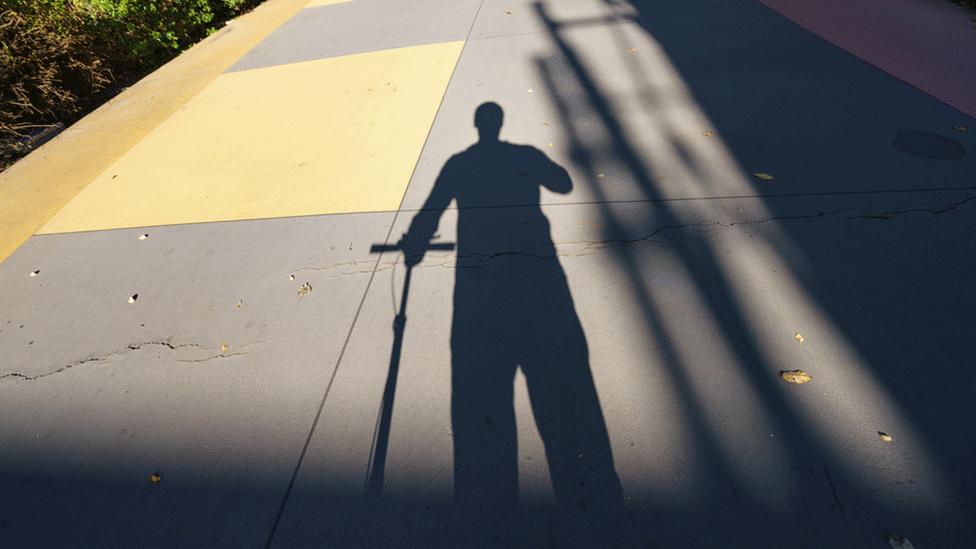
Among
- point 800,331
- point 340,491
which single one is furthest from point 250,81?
point 800,331

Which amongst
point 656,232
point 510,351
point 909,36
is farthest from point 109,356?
point 909,36

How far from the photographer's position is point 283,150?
507 centimetres

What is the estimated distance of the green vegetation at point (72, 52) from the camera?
19.3 ft

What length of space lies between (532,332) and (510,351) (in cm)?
18

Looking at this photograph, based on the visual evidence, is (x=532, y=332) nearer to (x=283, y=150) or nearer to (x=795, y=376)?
(x=795, y=376)

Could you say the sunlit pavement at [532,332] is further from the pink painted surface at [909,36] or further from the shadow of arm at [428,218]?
the pink painted surface at [909,36]

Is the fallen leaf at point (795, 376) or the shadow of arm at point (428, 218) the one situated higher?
the shadow of arm at point (428, 218)

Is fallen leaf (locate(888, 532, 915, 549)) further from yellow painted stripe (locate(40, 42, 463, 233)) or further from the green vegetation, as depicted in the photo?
the green vegetation

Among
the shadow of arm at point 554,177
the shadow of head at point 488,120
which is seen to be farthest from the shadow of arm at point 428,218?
the shadow of arm at point 554,177

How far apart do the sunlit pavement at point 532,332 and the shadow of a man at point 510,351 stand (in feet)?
0.06

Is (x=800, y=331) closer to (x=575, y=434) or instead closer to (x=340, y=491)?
(x=575, y=434)

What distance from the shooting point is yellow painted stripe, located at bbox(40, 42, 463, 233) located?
4.35 m

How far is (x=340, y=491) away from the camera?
2.30 metres

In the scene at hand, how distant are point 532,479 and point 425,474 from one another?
1.59ft
